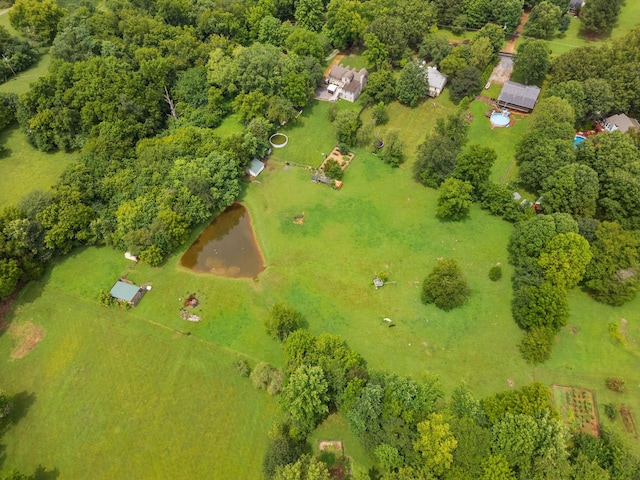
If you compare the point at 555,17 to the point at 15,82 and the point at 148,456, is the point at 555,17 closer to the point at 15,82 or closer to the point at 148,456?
the point at 148,456

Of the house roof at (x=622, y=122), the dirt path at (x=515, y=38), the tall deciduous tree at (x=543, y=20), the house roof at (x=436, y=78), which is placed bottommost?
the house roof at (x=622, y=122)

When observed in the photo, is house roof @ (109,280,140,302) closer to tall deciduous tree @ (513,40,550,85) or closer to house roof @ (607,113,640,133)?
tall deciduous tree @ (513,40,550,85)

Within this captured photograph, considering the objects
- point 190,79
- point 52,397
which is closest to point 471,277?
point 52,397

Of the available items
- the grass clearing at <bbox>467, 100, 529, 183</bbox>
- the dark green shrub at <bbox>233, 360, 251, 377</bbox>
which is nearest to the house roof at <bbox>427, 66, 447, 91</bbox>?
the grass clearing at <bbox>467, 100, 529, 183</bbox>

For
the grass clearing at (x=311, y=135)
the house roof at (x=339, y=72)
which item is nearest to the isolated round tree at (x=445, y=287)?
the grass clearing at (x=311, y=135)

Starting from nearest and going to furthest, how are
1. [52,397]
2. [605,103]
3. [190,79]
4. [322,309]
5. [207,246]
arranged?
[52,397], [322,309], [207,246], [605,103], [190,79]

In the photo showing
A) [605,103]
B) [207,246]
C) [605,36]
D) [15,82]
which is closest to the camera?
[207,246]

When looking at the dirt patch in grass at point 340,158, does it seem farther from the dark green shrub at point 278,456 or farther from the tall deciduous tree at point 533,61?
the dark green shrub at point 278,456
